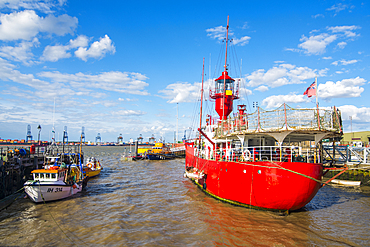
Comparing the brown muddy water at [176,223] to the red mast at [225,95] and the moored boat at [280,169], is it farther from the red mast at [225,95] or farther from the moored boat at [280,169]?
the red mast at [225,95]

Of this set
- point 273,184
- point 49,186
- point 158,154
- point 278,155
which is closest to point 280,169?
point 273,184

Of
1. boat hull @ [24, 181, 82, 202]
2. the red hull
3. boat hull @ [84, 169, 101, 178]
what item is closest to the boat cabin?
boat hull @ [24, 181, 82, 202]

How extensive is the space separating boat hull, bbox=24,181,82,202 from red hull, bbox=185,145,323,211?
14835 millimetres

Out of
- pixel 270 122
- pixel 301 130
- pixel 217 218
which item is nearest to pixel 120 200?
pixel 217 218

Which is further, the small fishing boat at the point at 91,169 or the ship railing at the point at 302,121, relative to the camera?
the small fishing boat at the point at 91,169

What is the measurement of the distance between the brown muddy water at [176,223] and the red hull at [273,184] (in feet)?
2.90

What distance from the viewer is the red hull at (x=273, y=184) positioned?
42.5 feet

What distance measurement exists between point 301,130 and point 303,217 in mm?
5927

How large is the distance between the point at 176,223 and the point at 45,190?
1202cm

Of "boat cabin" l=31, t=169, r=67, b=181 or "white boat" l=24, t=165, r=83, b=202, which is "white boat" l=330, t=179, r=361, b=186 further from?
"boat cabin" l=31, t=169, r=67, b=181

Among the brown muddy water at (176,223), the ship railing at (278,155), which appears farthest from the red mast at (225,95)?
the brown muddy water at (176,223)

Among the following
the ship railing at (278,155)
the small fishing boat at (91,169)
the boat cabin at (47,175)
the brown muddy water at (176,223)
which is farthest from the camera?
the small fishing boat at (91,169)

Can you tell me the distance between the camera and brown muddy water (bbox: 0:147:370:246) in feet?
37.2

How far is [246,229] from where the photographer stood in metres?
12.3
